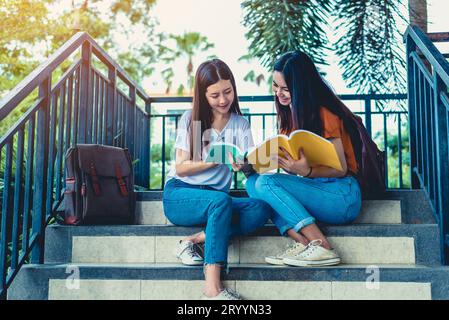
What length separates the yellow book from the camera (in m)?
1.95

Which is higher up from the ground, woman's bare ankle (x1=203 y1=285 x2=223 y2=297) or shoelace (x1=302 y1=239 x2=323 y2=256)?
shoelace (x1=302 y1=239 x2=323 y2=256)

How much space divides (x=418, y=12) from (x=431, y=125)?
6.71 feet

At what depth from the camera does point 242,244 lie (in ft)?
7.41

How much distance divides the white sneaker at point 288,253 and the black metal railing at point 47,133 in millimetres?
1075

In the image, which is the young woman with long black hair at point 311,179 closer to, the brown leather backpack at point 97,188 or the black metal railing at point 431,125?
the black metal railing at point 431,125

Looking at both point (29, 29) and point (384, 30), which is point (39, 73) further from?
point (29, 29)

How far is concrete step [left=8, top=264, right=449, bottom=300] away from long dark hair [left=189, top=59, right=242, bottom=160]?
0.58 m

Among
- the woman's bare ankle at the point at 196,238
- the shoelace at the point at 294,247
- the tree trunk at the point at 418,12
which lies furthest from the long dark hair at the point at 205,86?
the tree trunk at the point at 418,12

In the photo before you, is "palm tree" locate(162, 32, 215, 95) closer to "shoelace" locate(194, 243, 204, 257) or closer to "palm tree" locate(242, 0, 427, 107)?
"palm tree" locate(242, 0, 427, 107)

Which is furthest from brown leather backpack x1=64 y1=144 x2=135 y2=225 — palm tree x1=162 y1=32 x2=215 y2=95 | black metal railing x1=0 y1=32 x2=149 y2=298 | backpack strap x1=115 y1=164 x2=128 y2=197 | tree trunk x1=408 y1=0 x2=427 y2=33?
palm tree x1=162 y1=32 x2=215 y2=95

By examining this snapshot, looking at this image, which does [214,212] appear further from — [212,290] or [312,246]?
[312,246]

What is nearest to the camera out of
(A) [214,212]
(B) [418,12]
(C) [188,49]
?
(A) [214,212]

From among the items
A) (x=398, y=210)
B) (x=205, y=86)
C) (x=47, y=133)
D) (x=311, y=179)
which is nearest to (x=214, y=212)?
(x=311, y=179)

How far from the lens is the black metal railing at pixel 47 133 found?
2055mm
